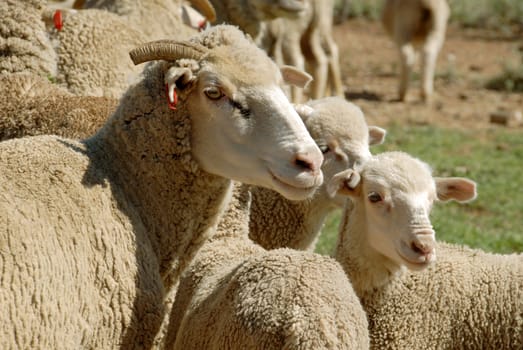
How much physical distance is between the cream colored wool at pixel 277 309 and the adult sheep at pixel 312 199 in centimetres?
143

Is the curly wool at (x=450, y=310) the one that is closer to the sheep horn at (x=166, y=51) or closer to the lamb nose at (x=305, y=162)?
the lamb nose at (x=305, y=162)

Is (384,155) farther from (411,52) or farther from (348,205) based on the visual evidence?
(411,52)

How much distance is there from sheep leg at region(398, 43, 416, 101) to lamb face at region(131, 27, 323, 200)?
35.1ft

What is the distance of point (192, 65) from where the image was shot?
14.4 ft

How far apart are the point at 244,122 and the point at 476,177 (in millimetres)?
6590

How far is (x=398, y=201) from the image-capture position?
17.7ft

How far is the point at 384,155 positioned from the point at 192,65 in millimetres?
1669

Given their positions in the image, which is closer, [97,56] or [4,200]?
[4,200]

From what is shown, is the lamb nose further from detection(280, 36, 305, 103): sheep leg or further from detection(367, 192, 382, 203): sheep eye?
detection(280, 36, 305, 103): sheep leg

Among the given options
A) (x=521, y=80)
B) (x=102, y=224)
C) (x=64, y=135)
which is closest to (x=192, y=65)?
(x=102, y=224)

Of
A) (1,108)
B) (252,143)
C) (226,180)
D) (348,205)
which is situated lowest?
(348,205)

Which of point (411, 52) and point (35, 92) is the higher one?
point (35, 92)

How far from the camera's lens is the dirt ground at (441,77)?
14219 millimetres

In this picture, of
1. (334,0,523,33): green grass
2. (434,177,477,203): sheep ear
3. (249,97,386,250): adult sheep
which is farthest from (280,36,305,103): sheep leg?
(334,0,523,33): green grass
